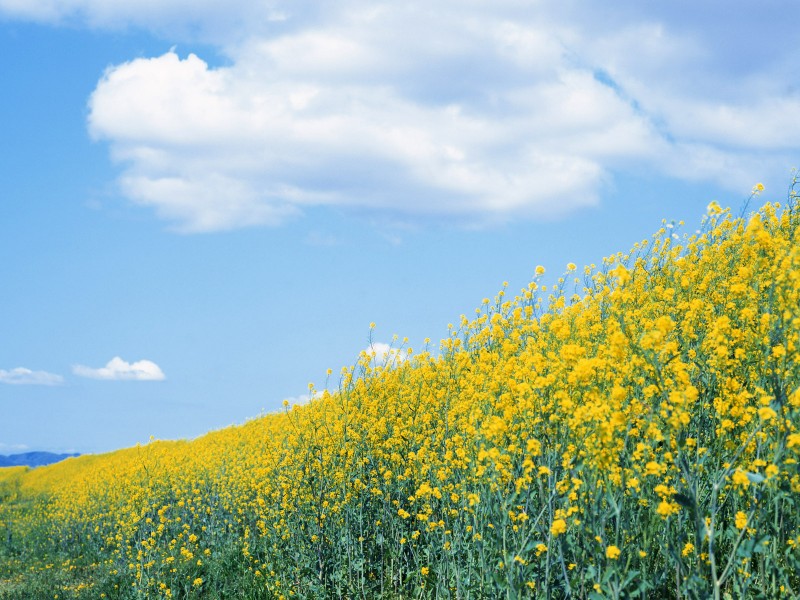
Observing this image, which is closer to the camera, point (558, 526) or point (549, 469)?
point (558, 526)

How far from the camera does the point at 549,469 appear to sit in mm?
4461

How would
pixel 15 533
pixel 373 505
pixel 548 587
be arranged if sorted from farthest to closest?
pixel 15 533 → pixel 373 505 → pixel 548 587

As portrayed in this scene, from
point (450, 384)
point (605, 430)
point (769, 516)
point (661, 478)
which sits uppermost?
point (450, 384)

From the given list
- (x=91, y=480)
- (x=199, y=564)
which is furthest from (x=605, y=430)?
(x=91, y=480)

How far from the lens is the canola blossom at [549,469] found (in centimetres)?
412

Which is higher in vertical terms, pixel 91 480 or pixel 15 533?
pixel 91 480

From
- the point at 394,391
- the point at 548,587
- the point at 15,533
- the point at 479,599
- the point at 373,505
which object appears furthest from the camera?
the point at 15,533

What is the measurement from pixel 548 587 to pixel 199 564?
6.80 m

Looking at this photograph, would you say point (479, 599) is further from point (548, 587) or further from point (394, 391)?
point (394, 391)

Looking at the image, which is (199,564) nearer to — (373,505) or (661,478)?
(373,505)

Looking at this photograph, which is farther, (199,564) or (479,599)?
(199,564)

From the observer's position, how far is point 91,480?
18.6m

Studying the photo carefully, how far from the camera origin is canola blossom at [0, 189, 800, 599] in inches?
162

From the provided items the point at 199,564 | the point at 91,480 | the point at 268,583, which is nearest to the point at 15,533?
the point at 91,480
